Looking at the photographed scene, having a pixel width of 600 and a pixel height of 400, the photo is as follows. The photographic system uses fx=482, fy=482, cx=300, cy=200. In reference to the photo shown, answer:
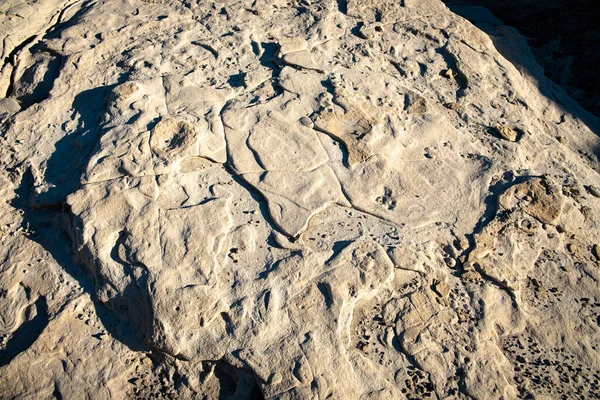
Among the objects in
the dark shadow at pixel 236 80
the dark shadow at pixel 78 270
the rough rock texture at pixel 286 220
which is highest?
the dark shadow at pixel 236 80

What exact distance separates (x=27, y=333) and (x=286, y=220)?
136 centimetres

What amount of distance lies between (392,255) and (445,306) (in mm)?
337

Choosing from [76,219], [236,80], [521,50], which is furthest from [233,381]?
[521,50]

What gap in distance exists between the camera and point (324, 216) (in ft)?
8.08

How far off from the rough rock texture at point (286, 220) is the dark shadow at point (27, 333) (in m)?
0.01

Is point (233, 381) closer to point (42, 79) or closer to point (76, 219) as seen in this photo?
point (76, 219)

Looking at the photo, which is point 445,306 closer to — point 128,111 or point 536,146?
point 536,146

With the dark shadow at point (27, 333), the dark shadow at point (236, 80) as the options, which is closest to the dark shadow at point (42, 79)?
the dark shadow at point (236, 80)

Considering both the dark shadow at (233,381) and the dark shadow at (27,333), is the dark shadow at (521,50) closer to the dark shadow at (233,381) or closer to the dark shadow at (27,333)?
the dark shadow at (233,381)

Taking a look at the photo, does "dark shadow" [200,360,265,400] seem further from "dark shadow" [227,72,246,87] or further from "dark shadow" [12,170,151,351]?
"dark shadow" [227,72,246,87]

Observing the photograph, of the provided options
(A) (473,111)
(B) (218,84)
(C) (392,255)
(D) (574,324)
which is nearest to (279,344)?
(C) (392,255)

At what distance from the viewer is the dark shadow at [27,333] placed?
2250mm

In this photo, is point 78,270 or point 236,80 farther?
point 236,80

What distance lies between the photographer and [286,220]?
7.88 feet
